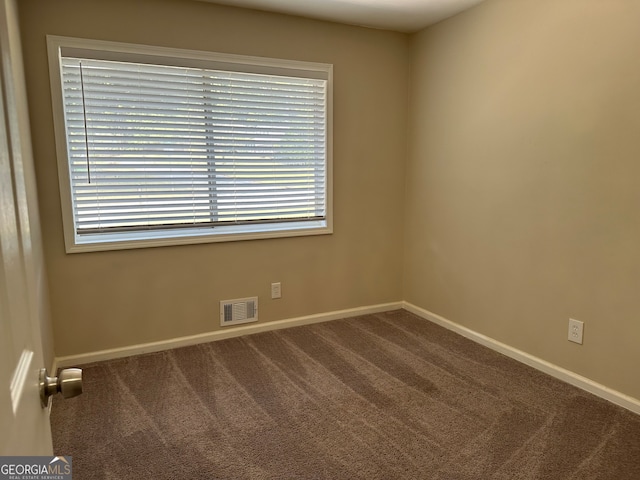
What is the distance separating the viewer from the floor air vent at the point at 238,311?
10.5 feet

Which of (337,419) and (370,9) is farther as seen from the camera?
(370,9)

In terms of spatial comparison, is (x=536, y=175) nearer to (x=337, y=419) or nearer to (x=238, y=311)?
(x=337, y=419)

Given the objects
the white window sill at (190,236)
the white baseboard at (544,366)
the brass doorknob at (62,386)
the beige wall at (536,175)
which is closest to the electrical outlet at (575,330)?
the beige wall at (536,175)

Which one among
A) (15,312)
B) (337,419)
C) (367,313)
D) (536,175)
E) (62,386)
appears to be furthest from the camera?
(367,313)

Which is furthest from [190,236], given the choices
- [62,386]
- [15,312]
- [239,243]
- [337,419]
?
[15,312]

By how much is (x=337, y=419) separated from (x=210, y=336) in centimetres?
135

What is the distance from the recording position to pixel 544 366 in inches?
106

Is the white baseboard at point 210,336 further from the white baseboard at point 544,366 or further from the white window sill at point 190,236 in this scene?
the white window sill at point 190,236

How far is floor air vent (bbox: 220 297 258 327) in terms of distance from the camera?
3.21 m

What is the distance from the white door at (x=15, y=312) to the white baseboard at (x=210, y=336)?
2.16 m

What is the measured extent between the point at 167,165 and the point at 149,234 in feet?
1.63

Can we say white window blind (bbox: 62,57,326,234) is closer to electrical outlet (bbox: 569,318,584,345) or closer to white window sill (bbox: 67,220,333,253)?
white window sill (bbox: 67,220,333,253)

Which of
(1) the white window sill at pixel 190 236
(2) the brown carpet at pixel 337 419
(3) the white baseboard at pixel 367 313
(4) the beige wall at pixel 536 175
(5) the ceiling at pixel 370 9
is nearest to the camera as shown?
(2) the brown carpet at pixel 337 419

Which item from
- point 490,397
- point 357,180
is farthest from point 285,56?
point 490,397
